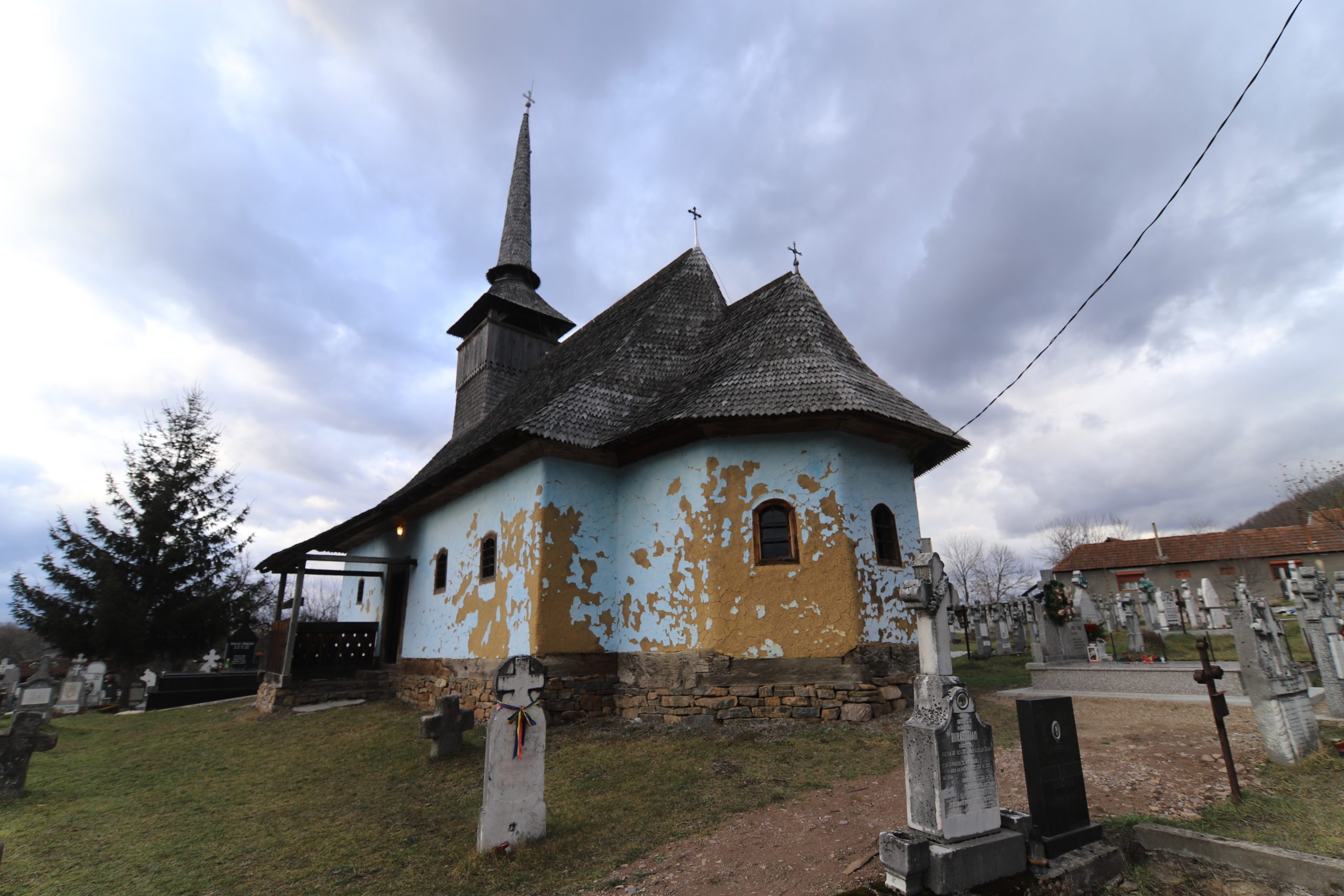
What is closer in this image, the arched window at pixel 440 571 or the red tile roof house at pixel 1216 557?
the arched window at pixel 440 571

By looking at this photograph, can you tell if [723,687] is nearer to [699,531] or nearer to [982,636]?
[699,531]

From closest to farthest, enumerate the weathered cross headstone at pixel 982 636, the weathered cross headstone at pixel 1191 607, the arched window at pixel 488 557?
the arched window at pixel 488 557
the weathered cross headstone at pixel 1191 607
the weathered cross headstone at pixel 982 636

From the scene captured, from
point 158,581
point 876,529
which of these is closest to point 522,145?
point 158,581

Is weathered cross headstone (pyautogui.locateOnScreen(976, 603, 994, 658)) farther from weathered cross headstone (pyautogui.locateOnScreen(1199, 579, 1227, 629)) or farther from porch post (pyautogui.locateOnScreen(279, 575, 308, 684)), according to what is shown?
porch post (pyautogui.locateOnScreen(279, 575, 308, 684))

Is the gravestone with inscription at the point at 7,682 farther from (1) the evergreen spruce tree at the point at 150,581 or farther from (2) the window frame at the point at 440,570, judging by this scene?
(2) the window frame at the point at 440,570

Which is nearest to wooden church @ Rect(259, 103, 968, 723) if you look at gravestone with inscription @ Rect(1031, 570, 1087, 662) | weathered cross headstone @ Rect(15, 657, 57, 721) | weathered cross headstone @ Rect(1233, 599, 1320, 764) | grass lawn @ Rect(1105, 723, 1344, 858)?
gravestone with inscription @ Rect(1031, 570, 1087, 662)

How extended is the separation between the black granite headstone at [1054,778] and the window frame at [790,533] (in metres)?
4.96

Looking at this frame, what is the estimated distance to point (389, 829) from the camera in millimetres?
5832

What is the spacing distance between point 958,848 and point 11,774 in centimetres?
1027

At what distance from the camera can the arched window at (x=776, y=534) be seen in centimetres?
949

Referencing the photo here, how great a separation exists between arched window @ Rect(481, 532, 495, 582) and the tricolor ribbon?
270 inches

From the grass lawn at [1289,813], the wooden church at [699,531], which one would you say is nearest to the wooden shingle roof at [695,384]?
the wooden church at [699,531]

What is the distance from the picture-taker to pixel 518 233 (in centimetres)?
2350

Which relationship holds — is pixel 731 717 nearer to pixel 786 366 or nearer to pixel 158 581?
pixel 786 366
